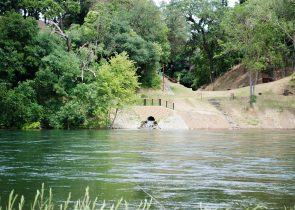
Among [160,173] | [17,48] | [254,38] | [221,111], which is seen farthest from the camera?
[254,38]

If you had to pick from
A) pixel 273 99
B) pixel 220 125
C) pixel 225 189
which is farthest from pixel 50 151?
pixel 273 99

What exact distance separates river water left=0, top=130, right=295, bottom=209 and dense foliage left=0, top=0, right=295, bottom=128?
29061 mm

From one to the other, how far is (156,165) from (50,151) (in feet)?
29.5

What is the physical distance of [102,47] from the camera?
74688 millimetres

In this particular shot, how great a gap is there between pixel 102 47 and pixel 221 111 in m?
18.8

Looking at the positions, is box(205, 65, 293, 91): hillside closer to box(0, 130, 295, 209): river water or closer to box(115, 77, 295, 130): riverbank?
box(115, 77, 295, 130): riverbank

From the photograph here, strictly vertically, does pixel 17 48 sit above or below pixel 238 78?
above

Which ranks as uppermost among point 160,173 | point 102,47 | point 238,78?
point 102,47

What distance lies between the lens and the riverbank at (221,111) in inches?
2761

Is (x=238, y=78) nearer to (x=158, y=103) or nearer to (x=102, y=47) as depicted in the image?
(x=158, y=103)

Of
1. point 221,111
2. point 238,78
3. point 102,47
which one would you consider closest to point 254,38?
point 221,111

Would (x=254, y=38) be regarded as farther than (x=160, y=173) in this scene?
Yes

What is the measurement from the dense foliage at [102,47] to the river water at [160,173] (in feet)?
95.3

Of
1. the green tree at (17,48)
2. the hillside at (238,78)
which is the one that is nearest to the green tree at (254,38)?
the hillside at (238,78)
